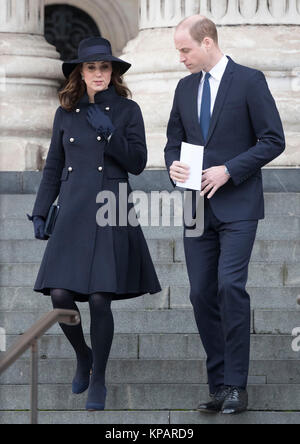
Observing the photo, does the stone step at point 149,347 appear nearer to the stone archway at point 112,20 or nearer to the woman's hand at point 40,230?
the woman's hand at point 40,230

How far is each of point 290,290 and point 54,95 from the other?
4900mm

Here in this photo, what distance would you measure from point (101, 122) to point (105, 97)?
0.66 ft

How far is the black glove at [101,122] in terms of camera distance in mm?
7453

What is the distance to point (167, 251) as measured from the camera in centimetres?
959

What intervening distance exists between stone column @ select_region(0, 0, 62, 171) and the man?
5145mm

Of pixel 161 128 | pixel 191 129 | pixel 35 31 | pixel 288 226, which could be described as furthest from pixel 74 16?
pixel 191 129

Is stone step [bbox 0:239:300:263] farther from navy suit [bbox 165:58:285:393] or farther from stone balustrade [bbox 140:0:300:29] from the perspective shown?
stone balustrade [bbox 140:0:300:29]

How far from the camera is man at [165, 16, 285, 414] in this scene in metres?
7.25

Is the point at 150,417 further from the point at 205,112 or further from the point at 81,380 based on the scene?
the point at 205,112

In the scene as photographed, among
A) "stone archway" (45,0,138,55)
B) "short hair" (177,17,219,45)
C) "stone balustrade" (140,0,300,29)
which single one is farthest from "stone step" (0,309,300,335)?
"stone archway" (45,0,138,55)

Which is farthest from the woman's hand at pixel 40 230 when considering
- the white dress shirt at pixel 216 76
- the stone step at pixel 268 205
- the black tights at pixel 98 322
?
the stone step at pixel 268 205

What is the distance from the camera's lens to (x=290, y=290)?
8.95 m

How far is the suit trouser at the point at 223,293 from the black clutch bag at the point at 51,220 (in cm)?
70
